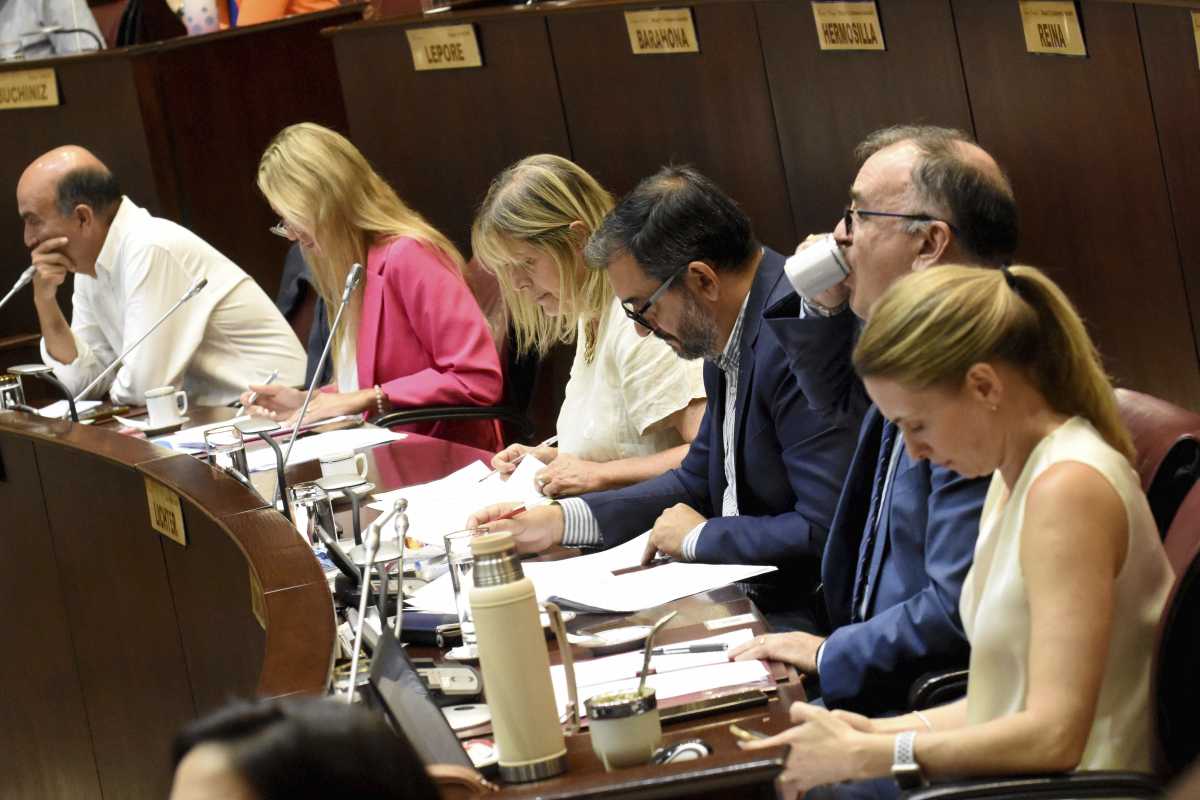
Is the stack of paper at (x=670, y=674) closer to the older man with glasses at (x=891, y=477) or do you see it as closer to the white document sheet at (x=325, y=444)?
the older man with glasses at (x=891, y=477)

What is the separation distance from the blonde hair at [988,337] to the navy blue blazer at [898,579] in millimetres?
239

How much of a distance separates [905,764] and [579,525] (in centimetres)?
112

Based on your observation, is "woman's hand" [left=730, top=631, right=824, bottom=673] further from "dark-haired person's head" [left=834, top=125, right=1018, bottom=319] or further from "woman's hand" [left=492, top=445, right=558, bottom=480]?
"woman's hand" [left=492, top=445, right=558, bottom=480]

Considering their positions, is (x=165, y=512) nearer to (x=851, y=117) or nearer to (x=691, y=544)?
(x=691, y=544)

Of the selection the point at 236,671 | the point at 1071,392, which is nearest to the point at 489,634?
the point at 1071,392

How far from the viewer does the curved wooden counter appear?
2176mm

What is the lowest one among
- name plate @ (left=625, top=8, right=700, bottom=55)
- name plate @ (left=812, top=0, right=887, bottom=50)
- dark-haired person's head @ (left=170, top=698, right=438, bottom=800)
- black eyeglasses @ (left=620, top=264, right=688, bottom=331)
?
dark-haired person's head @ (left=170, top=698, right=438, bottom=800)

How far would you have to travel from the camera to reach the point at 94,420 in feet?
13.5

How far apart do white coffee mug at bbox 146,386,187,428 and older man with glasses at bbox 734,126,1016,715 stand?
1.98 metres

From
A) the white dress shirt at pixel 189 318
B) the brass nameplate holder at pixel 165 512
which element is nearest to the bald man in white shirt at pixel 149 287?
the white dress shirt at pixel 189 318

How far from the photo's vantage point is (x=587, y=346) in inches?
122

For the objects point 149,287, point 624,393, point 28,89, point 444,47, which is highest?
point 28,89

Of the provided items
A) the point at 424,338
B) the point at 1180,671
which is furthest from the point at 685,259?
the point at 424,338

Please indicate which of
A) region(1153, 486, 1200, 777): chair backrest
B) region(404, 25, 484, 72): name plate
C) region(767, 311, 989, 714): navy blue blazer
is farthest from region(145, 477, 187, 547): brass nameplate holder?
region(404, 25, 484, 72): name plate
